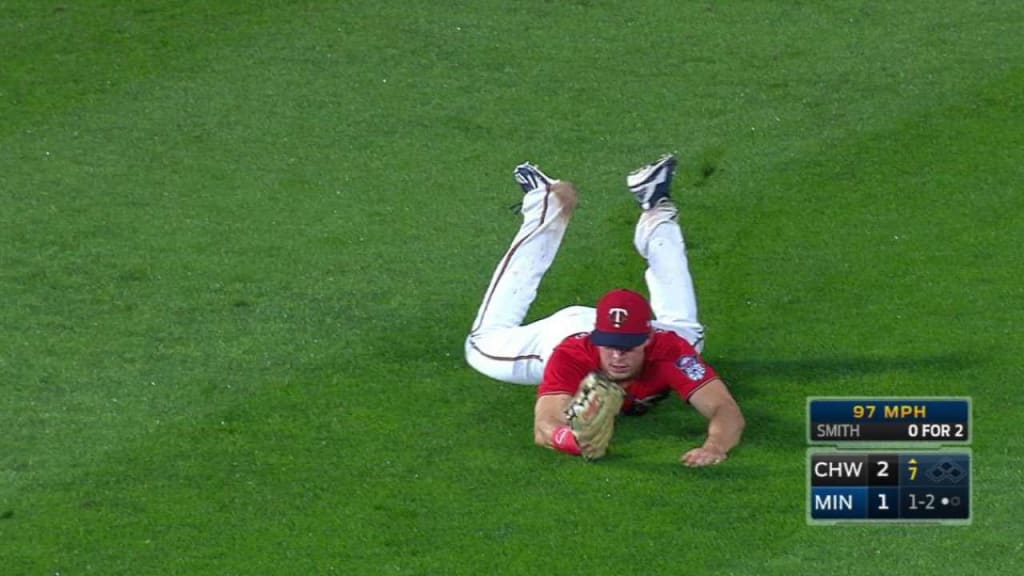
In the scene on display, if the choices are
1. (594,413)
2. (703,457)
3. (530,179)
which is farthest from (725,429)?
(530,179)

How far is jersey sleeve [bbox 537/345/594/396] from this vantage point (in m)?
9.79

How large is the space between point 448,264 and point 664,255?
1581 mm

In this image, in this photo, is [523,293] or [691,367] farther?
[523,293]

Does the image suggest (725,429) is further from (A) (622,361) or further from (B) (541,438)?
(B) (541,438)

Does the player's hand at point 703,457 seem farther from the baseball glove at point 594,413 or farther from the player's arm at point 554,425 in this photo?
the player's arm at point 554,425

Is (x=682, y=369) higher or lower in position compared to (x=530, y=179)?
lower

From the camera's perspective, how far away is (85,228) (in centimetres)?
1214

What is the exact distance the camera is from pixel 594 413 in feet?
30.8

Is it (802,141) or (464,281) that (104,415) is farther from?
(802,141)
